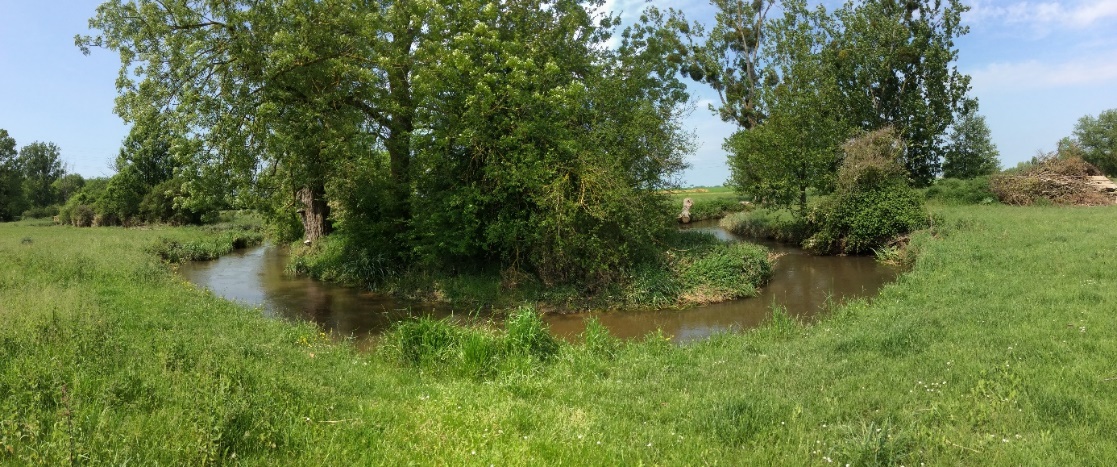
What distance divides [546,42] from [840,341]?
13.7 m

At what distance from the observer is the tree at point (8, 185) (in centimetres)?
5584

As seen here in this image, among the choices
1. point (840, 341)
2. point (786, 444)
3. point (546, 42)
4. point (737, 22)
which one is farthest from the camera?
point (737, 22)

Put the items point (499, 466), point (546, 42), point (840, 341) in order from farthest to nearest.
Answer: point (546, 42), point (840, 341), point (499, 466)

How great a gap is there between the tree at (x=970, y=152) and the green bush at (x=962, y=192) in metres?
2.08

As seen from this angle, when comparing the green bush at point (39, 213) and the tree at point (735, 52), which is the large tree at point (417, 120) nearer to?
the tree at point (735, 52)

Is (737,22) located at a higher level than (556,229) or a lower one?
higher

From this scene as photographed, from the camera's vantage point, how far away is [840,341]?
29.3 ft

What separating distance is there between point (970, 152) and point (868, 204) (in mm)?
18630

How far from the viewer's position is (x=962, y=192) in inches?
1265

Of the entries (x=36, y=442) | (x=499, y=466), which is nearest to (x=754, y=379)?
(x=499, y=466)

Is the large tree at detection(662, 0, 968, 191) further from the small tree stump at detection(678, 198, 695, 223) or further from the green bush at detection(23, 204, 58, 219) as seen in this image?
the green bush at detection(23, 204, 58, 219)

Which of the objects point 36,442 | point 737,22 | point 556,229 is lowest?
point 36,442

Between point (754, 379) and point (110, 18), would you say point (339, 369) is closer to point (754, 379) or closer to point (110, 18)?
point (754, 379)

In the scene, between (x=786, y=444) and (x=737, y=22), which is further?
(x=737, y=22)
